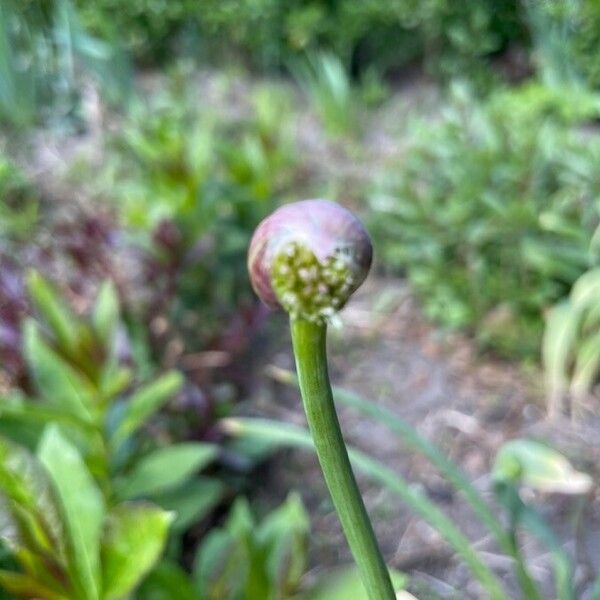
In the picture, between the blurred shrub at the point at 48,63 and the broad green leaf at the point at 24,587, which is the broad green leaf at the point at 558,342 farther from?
the blurred shrub at the point at 48,63

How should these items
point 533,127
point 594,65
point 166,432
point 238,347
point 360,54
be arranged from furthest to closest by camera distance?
point 360,54 → point 594,65 → point 533,127 → point 238,347 → point 166,432

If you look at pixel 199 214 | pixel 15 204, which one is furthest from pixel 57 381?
pixel 15 204

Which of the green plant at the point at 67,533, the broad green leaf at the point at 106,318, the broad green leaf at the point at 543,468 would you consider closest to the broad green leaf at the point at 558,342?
the broad green leaf at the point at 543,468

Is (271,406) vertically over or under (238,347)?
under

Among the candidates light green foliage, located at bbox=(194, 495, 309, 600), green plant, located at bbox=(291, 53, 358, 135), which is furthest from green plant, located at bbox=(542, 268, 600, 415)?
green plant, located at bbox=(291, 53, 358, 135)

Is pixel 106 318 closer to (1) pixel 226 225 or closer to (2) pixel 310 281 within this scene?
(1) pixel 226 225

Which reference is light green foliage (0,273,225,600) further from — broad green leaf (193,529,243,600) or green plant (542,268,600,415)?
green plant (542,268,600,415)

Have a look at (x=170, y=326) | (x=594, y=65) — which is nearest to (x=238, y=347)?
(x=170, y=326)

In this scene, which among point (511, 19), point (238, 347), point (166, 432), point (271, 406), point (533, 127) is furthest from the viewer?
point (511, 19)

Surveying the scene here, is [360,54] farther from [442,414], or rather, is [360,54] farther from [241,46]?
[442,414]
